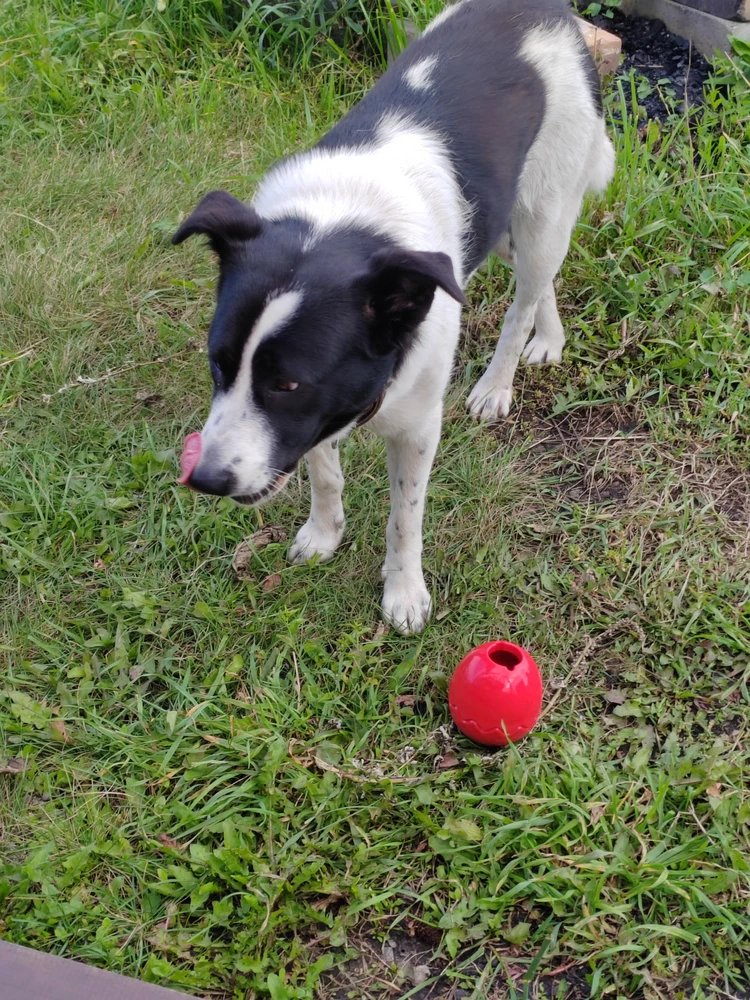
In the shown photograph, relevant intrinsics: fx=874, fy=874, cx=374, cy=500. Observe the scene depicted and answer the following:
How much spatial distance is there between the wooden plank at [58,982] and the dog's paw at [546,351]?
288cm

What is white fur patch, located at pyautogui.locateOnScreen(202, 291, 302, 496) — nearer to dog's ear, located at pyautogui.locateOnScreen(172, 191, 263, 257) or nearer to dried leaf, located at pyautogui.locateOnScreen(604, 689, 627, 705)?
dog's ear, located at pyautogui.locateOnScreen(172, 191, 263, 257)

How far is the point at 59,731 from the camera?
2.58 metres

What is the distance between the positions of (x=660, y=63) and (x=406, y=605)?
3468 millimetres

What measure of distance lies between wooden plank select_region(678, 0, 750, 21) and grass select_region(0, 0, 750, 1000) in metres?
0.46

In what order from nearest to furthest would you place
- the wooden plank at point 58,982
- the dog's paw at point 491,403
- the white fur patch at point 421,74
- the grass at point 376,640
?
1. the wooden plank at point 58,982
2. the grass at point 376,640
3. the white fur patch at point 421,74
4. the dog's paw at point 491,403

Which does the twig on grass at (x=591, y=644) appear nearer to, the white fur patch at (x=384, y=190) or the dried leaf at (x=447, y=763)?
the dried leaf at (x=447, y=763)

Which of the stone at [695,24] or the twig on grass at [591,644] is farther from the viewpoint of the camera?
the stone at [695,24]

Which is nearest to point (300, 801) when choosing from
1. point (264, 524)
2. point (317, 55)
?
point (264, 524)

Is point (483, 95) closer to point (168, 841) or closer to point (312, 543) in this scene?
point (312, 543)

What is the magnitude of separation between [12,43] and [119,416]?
278 cm

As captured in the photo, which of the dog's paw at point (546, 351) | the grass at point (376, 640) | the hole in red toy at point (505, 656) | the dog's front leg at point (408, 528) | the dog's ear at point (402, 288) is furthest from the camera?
the dog's paw at point (546, 351)

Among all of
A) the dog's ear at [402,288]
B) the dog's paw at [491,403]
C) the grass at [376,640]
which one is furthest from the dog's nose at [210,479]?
the dog's paw at [491,403]

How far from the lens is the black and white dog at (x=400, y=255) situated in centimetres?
204

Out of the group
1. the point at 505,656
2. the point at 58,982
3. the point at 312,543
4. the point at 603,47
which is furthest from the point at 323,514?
the point at 603,47
